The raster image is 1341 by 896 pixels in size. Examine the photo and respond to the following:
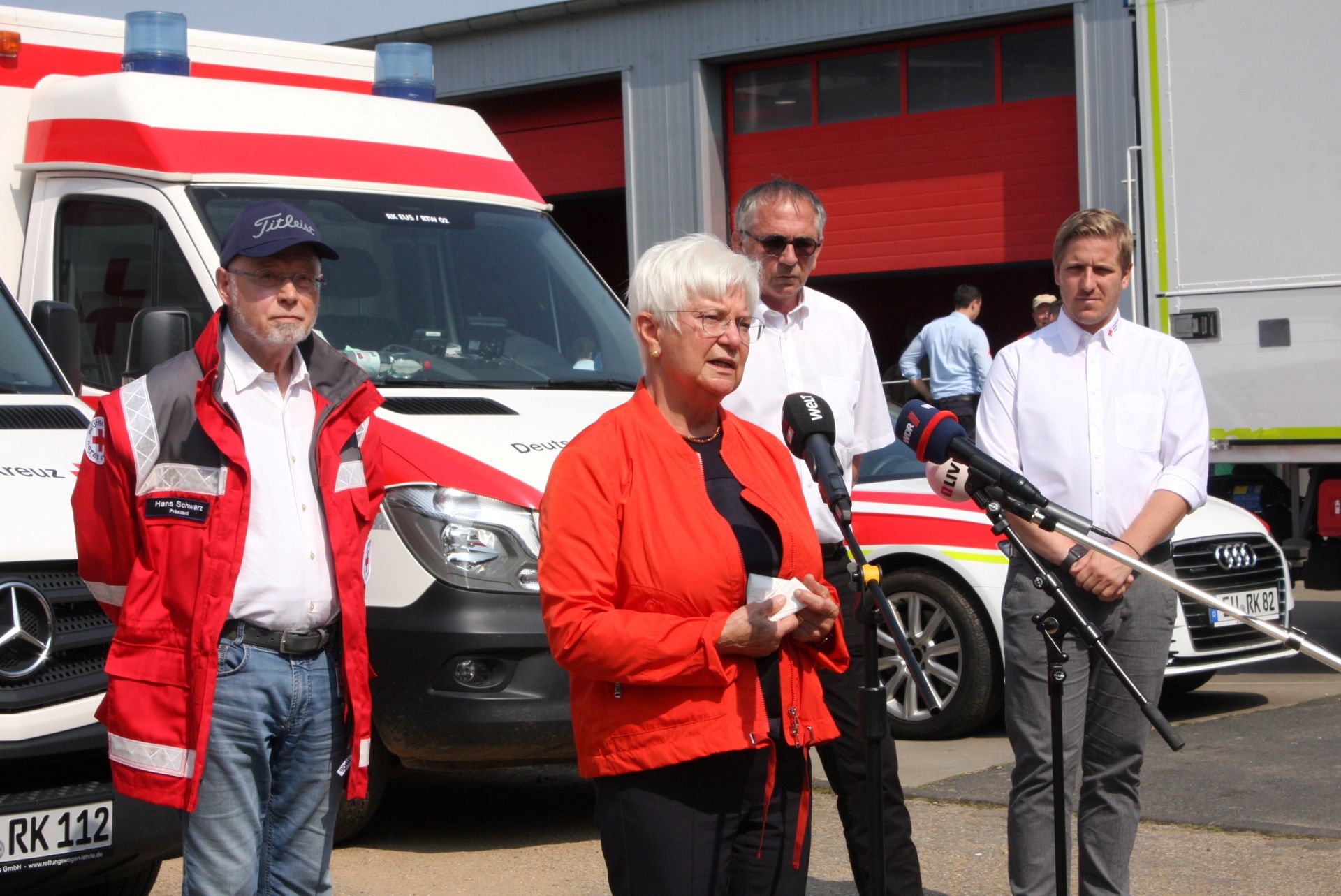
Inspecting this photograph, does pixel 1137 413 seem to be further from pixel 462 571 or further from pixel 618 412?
pixel 462 571

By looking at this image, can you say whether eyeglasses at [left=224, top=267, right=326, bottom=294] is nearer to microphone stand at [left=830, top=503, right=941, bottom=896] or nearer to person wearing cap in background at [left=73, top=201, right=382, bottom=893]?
person wearing cap in background at [left=73, top=201, right=382, bottom=893]

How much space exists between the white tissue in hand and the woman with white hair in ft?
0.04

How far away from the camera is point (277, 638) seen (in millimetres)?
3727

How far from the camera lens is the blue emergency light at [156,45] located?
7.15 meters

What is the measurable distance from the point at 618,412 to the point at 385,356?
3201 mm

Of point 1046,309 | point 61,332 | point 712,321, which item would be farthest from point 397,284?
point 1046,309

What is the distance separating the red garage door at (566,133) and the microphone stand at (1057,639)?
1738 centimetres

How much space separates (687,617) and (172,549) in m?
1.19

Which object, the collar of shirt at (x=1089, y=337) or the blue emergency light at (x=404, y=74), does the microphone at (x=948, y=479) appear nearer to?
the collar of shirt at (x=1089, y=337)

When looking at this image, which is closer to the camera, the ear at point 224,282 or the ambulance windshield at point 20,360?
the ear at point 224,282

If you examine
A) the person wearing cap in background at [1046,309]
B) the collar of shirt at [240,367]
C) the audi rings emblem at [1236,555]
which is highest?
the person wearing cap in background at [1046,309]

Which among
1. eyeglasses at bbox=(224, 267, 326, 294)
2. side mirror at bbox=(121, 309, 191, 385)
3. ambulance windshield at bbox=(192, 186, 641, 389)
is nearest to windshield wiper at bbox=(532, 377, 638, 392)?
ambulance windshield at bbox=(192, 186, 641, 389)

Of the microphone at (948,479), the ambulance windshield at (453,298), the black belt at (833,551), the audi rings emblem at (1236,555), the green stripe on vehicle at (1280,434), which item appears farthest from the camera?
the green stripe on vehicle at (1280,434)

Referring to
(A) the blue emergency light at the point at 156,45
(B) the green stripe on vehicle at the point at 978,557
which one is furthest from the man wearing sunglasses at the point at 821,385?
(A) the blue emergency light at the point at 156,45
